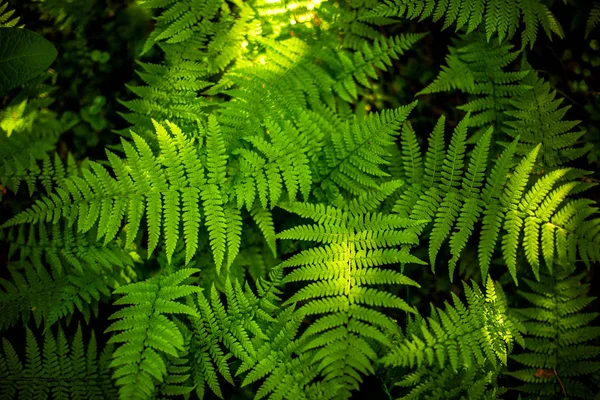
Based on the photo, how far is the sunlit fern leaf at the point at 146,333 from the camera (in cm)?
257

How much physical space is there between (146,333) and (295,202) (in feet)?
4.52

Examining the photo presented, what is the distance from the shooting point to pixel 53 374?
3020 millimetres

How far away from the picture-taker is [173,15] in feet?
11.0

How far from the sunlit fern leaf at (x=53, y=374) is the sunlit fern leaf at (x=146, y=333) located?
444 millimetres

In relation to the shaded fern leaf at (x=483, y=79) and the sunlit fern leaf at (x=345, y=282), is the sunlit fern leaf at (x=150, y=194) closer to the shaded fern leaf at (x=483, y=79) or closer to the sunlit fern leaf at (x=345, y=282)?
the sunlit fern leaf at (x=345, y=282)

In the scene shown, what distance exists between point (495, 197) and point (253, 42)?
2414 millimetres

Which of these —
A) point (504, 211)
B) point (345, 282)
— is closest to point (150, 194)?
point (345, 282)

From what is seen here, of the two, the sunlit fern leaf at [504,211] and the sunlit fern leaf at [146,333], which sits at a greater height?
the sunlit fern leaf at [504,211]

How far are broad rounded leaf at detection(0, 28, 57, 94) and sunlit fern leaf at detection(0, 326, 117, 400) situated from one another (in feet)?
6.61

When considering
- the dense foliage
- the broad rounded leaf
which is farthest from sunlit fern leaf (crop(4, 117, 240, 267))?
the broad rounded leaf

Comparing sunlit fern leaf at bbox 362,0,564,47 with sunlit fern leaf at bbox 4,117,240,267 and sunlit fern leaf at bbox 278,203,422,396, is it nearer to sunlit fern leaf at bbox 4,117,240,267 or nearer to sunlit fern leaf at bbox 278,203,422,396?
sunlit fern leaf at bbox 278,203,422,396

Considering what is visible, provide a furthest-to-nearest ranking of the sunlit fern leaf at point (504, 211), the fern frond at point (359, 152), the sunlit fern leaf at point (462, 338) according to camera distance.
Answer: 1. the fern frond at point (359, 152)
2. the sunlit fern leaf at point (504, 211)
3. the sunlit fern leaf at point (462, 338)

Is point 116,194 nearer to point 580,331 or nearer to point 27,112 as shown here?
point 27,112

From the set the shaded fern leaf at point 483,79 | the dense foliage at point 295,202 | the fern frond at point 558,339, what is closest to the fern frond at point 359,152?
the dense foliage at point 295,202
